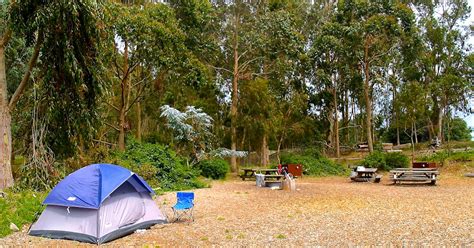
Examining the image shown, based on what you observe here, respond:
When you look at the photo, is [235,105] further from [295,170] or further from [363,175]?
[363,175]

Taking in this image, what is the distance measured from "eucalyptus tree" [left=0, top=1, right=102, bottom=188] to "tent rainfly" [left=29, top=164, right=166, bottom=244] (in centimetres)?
508

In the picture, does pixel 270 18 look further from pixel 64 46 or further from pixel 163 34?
pixel 64 46

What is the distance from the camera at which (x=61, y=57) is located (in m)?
12.2

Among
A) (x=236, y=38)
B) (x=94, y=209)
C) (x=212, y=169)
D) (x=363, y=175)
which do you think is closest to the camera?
(x=94, y=209)

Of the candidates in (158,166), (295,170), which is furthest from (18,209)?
(295,170)

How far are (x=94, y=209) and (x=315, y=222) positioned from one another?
4313mm

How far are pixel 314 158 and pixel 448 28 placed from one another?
19933 millimetres

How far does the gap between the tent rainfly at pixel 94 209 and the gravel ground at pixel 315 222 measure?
0.80ft

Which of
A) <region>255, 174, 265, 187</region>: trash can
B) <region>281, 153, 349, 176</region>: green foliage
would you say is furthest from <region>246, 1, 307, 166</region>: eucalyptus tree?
<region>255, 174, 265, 187</region>: trash can

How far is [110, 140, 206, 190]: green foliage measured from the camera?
14.9 metres

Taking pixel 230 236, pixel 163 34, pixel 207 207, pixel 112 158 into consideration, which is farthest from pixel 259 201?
pixel 163 34

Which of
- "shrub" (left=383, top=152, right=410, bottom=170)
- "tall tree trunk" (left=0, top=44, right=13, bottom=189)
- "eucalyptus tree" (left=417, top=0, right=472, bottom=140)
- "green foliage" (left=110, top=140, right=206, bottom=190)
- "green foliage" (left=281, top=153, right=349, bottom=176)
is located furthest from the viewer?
"eucalyptus tree" (left=417, top=0, right=472, bottom=140)

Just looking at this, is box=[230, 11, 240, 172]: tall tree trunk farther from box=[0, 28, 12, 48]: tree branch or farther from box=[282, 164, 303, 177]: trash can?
box=[0, 28, 12, 48]: tree branch

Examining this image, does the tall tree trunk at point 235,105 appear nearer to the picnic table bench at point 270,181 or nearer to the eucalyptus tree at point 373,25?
the picnic table bench at point 270,181
